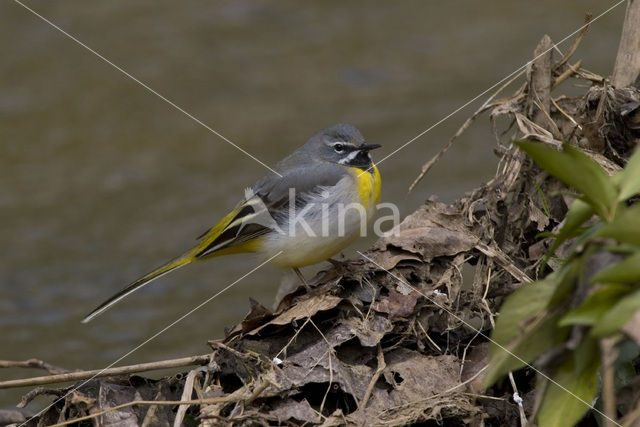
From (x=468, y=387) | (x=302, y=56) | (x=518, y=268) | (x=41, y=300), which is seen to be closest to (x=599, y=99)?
(x=518, y=268)

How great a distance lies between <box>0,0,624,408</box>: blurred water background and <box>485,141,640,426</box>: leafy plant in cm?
508

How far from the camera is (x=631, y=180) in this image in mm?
3258

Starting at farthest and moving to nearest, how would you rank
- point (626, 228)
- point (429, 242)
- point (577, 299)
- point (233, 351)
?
1. point (429, 242)
2. point (233, 351)
3. point (577, 299)
4. point (626, 228)

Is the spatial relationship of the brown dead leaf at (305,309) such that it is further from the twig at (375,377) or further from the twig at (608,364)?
the twig at (608,364)

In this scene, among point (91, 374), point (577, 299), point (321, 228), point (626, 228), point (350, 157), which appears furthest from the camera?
point (350, 157)

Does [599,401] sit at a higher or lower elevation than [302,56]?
higher

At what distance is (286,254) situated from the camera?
625cm

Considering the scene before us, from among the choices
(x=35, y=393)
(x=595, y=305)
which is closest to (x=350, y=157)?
(x=35, y=393)

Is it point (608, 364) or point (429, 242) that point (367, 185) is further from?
point (608, 364)

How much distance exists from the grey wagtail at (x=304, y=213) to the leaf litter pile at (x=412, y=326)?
42 centimetres

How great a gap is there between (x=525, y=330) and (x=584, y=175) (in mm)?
635

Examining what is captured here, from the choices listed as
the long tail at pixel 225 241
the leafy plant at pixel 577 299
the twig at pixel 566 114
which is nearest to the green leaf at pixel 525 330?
the leafy plant at pixel 577 299

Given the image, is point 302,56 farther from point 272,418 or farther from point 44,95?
point 272,418

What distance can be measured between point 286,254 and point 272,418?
2.06 metres
